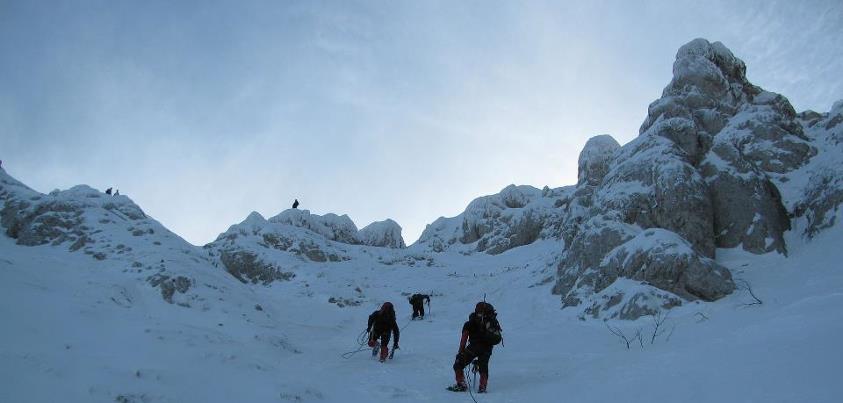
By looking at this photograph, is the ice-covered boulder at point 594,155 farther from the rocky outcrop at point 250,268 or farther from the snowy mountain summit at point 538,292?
the rocky outcrop at point 250,268

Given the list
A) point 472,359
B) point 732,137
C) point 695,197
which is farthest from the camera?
point 732,137

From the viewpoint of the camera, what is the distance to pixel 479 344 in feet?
34.4

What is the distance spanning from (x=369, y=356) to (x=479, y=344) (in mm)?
5781

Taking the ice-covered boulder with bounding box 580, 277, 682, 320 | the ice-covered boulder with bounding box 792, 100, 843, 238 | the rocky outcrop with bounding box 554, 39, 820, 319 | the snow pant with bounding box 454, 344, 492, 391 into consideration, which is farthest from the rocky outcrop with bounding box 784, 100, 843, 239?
the snow pant with bounding box 454, 344, 492, 391

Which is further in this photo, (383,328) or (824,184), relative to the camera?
(824,184)

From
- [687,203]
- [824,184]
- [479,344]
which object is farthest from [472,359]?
[824,184]

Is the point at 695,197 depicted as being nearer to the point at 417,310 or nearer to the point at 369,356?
the point at 417,310

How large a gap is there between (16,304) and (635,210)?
24569mm

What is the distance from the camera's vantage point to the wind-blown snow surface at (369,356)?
6.45 m

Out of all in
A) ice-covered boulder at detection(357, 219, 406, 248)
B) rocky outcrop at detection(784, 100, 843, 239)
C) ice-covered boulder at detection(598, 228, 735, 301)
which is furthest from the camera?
ice-covered boulder at detection(357, 219, 406, 248)

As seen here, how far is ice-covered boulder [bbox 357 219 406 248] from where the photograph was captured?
7481 centimetres

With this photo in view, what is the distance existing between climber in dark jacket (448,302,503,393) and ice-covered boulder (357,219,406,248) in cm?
6340

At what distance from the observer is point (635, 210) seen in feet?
85.1

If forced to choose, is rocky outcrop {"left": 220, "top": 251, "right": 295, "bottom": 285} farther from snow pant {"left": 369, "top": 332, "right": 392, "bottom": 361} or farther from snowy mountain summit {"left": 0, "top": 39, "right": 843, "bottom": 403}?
snow pant {"left": 369, "top": 332, "right": 392, "bottom": 361}
